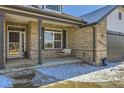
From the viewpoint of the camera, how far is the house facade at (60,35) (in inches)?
A: 421

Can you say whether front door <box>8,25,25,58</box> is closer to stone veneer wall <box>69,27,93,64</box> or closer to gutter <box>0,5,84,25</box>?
gutter <box>0,5,84,25</box>

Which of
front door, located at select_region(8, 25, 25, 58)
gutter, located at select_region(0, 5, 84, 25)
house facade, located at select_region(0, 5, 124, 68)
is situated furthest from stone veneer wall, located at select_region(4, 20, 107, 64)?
gutter, located at select_region(0, 5, 84, 25)

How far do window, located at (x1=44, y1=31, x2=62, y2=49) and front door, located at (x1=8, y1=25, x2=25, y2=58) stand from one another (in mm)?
1800

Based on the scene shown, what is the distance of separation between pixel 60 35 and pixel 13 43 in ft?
13.2

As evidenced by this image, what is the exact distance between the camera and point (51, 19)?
972 centimetres

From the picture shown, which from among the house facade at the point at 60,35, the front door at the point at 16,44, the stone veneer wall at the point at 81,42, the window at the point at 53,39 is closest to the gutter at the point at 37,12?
the house facade at the point at 60,35

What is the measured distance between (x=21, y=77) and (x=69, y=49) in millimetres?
6305

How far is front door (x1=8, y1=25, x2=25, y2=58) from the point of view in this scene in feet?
36.3

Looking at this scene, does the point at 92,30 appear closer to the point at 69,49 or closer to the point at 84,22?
the point at 84,22

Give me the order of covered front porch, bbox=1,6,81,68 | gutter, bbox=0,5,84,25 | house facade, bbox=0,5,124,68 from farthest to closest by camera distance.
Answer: house facade, bbox=0,5,124,68 < covered front porch, bbox=1,6,81,68 < gutter, bbox=0,5,84,25

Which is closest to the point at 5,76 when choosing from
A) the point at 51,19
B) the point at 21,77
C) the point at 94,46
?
the point at 21,77

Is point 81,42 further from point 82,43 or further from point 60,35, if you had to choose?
point 60,35

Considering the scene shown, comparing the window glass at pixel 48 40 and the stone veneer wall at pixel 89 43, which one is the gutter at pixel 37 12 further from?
the window glass at pixel 48 40

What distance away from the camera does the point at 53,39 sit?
12.6m
